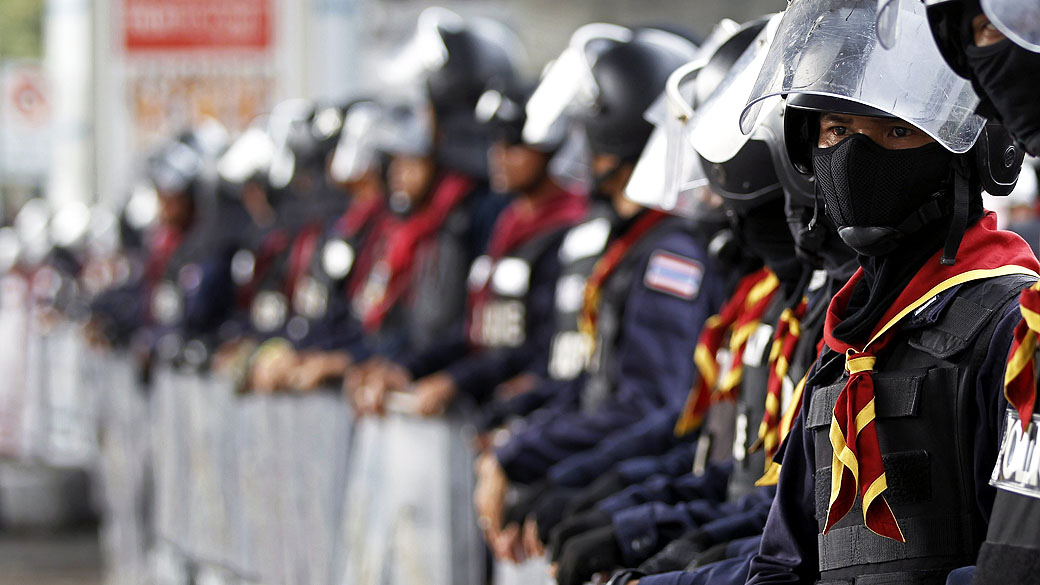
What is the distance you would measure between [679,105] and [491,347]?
279cm

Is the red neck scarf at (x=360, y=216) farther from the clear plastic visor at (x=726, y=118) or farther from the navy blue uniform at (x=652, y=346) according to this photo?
the clear plastic visor at (x=726, y=118)

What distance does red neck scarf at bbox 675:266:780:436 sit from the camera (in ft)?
12.1

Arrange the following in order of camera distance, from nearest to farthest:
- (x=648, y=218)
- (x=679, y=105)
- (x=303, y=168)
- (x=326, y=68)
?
Answer: 1. (x=679, y=105)
2. (x=648, y=218)
3. (x=303, y=168)
4. (x=326, y=68)

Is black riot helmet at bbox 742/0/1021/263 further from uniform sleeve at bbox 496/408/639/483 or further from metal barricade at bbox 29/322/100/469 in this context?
metal barricade at bbox 29/322/100/469

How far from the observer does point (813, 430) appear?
2.63m

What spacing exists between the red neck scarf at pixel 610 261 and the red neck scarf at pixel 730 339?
40 centimetres

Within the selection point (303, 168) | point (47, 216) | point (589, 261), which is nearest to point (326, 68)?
point (303, 168)

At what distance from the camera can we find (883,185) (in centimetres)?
250

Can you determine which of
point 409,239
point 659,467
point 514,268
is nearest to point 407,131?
point 409,239

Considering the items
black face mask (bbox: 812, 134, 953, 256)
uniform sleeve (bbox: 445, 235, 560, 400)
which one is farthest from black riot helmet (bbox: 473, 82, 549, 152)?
black face mask (bbox: 812, 134, 953, 256)

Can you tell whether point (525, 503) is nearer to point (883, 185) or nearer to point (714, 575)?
point (714, 575)

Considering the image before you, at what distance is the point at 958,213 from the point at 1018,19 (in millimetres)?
538

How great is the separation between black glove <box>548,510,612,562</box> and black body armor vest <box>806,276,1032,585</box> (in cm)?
131

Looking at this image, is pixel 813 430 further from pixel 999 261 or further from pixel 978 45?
pixel 978 45
